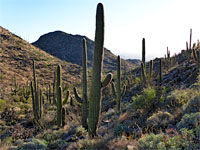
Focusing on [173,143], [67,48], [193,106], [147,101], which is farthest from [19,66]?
[67,48]

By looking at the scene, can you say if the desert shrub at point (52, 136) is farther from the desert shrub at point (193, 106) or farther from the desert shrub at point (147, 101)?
the desert shrub at point (193, 106)

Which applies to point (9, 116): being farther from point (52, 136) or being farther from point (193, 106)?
point (193, 106)

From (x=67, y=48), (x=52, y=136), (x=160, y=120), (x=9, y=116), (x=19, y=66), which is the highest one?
(x=67, y=48)

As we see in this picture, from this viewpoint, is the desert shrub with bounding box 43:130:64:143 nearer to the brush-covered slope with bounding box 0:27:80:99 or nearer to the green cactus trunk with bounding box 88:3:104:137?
the green cactus trunk with bounding box 88:3:104:137

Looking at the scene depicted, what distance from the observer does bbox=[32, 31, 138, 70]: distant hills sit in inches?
3780

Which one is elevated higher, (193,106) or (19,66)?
(19,66)

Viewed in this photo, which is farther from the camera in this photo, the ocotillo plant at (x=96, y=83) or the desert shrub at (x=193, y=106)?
the ocotillo plant at (x=96, y=83)

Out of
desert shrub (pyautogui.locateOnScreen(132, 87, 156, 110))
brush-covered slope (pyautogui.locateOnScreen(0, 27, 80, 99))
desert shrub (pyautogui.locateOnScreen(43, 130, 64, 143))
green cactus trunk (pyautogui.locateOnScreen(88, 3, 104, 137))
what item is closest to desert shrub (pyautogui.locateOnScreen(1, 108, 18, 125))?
desert shrub (pyautogui.locateOnScreen(43, 130, 64, 143))

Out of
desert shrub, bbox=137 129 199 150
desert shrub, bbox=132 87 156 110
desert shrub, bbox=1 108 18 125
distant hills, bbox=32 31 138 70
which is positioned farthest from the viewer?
distant hills, bbox=32 31 138 70

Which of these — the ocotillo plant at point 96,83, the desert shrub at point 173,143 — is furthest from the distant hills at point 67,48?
the desert shrub at point 173,143

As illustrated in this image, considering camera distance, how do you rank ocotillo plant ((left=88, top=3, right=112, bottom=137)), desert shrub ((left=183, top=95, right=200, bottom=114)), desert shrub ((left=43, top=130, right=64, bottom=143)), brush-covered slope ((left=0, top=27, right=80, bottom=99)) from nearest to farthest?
1. desert shrub ((left=183, top=95, right=200, bottom=114))
2. ocotillo plant ((left=88, top=3, right=112, bottom=137))
3. desert shrub ((left=43, top=130, right=64, bottom=143))
4. brush-covered slope ((left=0, top=27, right=80, bottom=99))

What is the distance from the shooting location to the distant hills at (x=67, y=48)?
96.0m

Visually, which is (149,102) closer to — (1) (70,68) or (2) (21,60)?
(2) (21,60)

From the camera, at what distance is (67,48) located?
349 ft
